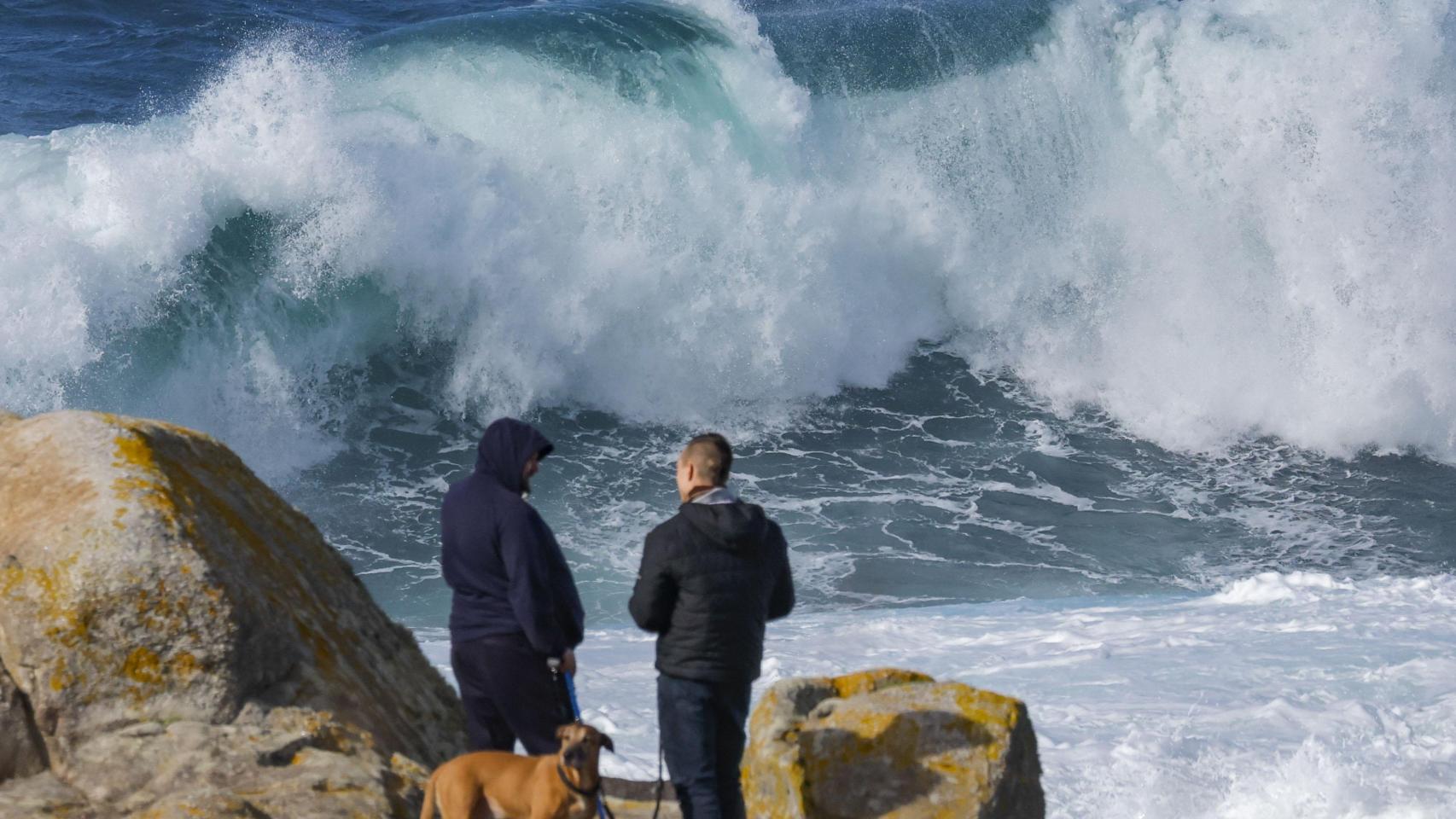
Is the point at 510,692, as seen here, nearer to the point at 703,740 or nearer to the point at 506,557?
the point at 506,557

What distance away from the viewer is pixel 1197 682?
7.36 metres

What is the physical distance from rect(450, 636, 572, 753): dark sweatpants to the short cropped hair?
25.5 inches

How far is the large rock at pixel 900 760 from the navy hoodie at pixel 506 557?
0.91 metres

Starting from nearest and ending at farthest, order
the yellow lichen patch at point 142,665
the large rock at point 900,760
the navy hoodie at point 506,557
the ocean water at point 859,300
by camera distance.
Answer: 1. the yellow lichen patch at point 142,665
2. the navy hoodie at point 506,557
3. the large rock at point 900,760
4. the ocean water at point 859,300

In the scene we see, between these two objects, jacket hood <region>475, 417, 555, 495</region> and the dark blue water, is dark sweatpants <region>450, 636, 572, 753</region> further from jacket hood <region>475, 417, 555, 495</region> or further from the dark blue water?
the dark blue water

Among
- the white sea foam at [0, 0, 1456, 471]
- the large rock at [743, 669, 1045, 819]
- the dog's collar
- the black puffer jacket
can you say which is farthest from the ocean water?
the dog's collar

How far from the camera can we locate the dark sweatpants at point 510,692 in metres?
3.97

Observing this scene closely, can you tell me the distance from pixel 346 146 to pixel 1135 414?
7.65m

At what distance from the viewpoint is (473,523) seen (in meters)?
3.92

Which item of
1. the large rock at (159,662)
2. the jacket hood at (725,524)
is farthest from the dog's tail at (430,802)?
the jacket hood at (725,524)

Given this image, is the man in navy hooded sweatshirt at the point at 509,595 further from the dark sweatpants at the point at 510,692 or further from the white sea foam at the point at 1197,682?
the white sea foam at the point at 1197,682

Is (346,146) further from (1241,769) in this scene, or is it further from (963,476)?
(1241,769)

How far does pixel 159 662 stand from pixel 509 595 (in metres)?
0.87

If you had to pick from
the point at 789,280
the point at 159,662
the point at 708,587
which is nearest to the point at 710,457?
the point at 708,587
